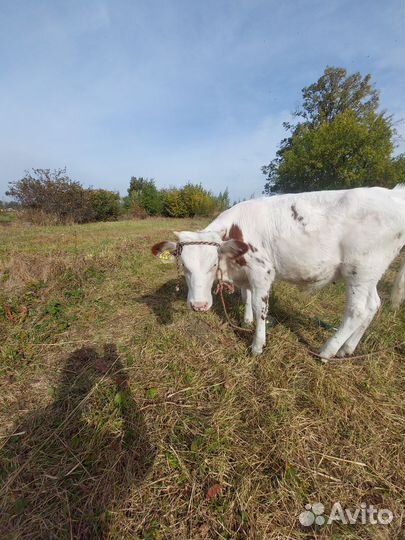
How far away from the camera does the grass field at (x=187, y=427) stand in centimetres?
165

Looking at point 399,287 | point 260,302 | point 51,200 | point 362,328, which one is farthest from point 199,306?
point 51,200

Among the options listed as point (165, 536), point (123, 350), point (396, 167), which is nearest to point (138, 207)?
point (396, 167)

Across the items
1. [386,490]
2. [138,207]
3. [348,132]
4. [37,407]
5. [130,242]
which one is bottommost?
[386,490]

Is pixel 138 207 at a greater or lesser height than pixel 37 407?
greater

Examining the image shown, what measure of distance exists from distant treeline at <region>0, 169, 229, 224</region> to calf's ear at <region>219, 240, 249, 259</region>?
55.3 feet

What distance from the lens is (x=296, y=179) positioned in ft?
72.5

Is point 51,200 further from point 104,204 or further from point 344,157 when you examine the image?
point 344,157

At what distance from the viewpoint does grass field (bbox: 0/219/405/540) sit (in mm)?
1648

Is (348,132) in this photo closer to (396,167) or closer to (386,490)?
(396,167)

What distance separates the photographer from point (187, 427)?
84.6 inches

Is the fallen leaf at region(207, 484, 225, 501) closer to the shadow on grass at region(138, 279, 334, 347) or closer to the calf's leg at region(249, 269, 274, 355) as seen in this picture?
the calf's leg at region(249, 269, 274, 355)

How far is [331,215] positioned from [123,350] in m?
2.94

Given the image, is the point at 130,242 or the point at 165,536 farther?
the point at 130,242

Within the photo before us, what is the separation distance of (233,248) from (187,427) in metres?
1.83
